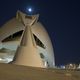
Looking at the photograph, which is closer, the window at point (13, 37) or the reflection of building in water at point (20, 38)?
the reflection of building in water at point (20, 38)

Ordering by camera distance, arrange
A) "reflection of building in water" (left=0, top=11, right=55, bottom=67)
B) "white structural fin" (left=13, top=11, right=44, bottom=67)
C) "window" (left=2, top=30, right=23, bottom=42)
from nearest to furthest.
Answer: "white structural fin" (left=13, top=11, right=44, bottom=67) < "reflection of building in water" (left=0, top=11, right=55, bottom=67) < "window" (left=2, top=30, right=23, bottom=42)

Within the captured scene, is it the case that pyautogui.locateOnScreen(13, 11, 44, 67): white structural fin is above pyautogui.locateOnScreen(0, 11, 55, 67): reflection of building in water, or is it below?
below

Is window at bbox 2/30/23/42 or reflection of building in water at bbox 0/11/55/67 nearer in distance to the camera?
reflection of building in water at bbox 0/11/55/67

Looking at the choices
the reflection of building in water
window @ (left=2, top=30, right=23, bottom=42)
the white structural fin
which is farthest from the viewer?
window @ (left=2, top=30, right=23, bottom=42)

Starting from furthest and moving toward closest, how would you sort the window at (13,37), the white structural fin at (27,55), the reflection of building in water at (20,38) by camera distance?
the window at (13,37) < the reflection of building in water at (20,38) < the white structural fin at (27,55)

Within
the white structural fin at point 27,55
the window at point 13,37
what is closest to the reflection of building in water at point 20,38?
the window at point 13,37

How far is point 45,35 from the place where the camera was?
112 ft

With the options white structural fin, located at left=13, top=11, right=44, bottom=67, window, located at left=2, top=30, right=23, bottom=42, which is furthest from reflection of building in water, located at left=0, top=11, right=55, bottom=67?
white structural fin, located at left=13, top=11, right=44, bottom=67

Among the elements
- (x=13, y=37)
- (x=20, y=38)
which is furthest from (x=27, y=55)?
(x=13, y=37)

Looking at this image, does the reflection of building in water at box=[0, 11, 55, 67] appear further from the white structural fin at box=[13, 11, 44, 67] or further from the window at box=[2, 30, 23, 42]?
the white structural fin at box=[13, 11, 44, 67]

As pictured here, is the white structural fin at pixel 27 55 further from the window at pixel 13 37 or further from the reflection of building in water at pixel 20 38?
the window at pixel 13 37

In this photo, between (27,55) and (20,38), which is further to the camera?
(20,38)

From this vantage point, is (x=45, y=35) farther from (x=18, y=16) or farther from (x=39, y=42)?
(x=18, y=16)

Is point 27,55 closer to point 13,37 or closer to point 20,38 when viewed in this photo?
point 20,38
